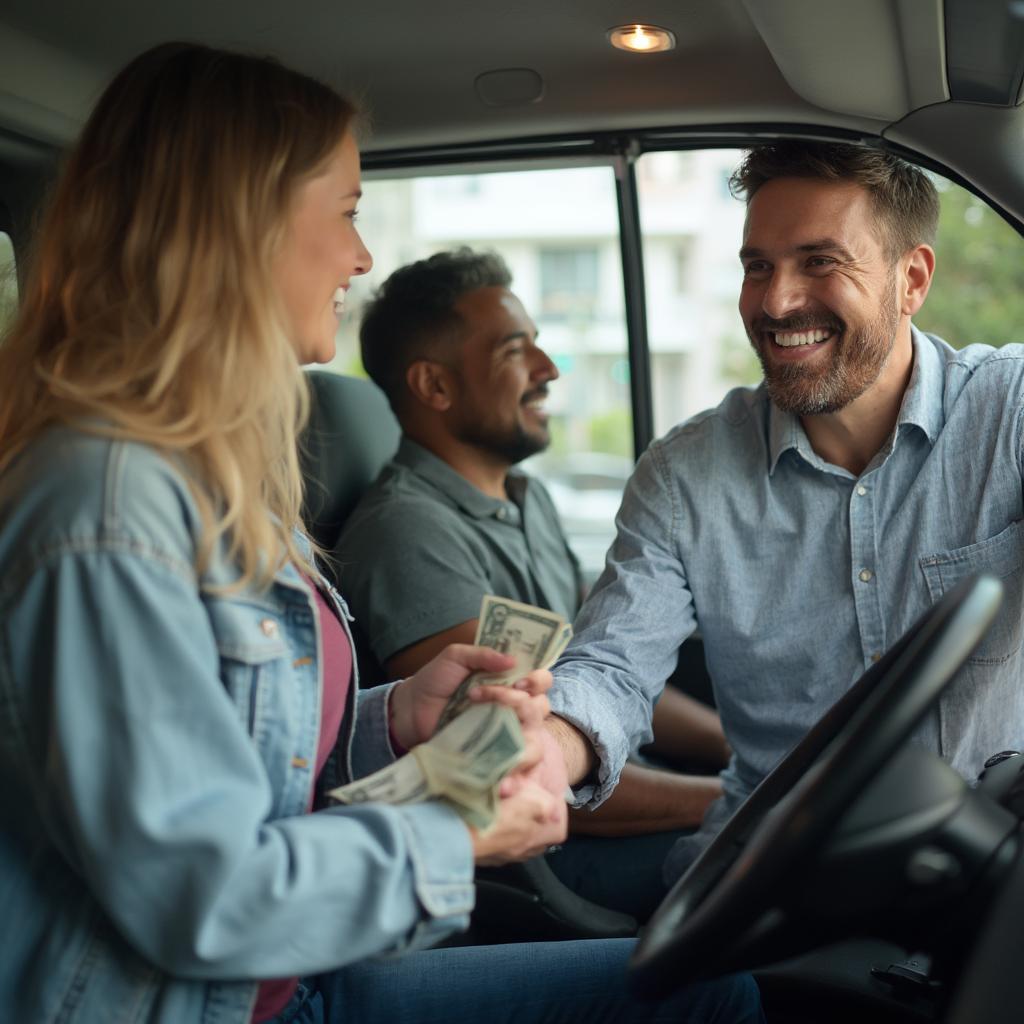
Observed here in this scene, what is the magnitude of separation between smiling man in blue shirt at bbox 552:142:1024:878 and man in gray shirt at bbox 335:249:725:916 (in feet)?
0.90

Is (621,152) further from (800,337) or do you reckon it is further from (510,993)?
(510,993)

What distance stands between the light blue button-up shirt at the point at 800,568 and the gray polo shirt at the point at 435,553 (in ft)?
1.42

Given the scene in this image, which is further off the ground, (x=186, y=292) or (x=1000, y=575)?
(x=186, y=292)

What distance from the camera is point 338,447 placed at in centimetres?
267

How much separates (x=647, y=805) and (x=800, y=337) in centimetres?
95

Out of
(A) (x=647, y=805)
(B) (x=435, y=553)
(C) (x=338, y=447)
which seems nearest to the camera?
(A) (x=647, y=805)

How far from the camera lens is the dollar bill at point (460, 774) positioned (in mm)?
1188

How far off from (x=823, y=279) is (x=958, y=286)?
39.5ft

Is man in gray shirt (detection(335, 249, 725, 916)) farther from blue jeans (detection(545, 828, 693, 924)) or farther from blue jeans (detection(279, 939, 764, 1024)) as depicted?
blue jeans (detection(279, 939, 764, 1024))

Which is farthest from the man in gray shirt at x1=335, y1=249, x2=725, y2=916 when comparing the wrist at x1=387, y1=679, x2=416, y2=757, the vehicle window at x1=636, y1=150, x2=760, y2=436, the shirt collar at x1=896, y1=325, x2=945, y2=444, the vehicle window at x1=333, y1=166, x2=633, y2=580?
the vehicle window at x1=636, y1=150, x2=760, y2=436

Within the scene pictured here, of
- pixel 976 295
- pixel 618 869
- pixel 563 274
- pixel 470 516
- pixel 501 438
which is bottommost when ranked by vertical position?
pixel 618 869

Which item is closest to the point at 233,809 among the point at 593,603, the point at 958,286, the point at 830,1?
the point at 593,603

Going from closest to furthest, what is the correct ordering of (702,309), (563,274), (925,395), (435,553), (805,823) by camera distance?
(805,823)
(925,395)
(435,553)
(702,309)
(563,274)

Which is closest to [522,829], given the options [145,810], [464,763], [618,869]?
[464,763]
